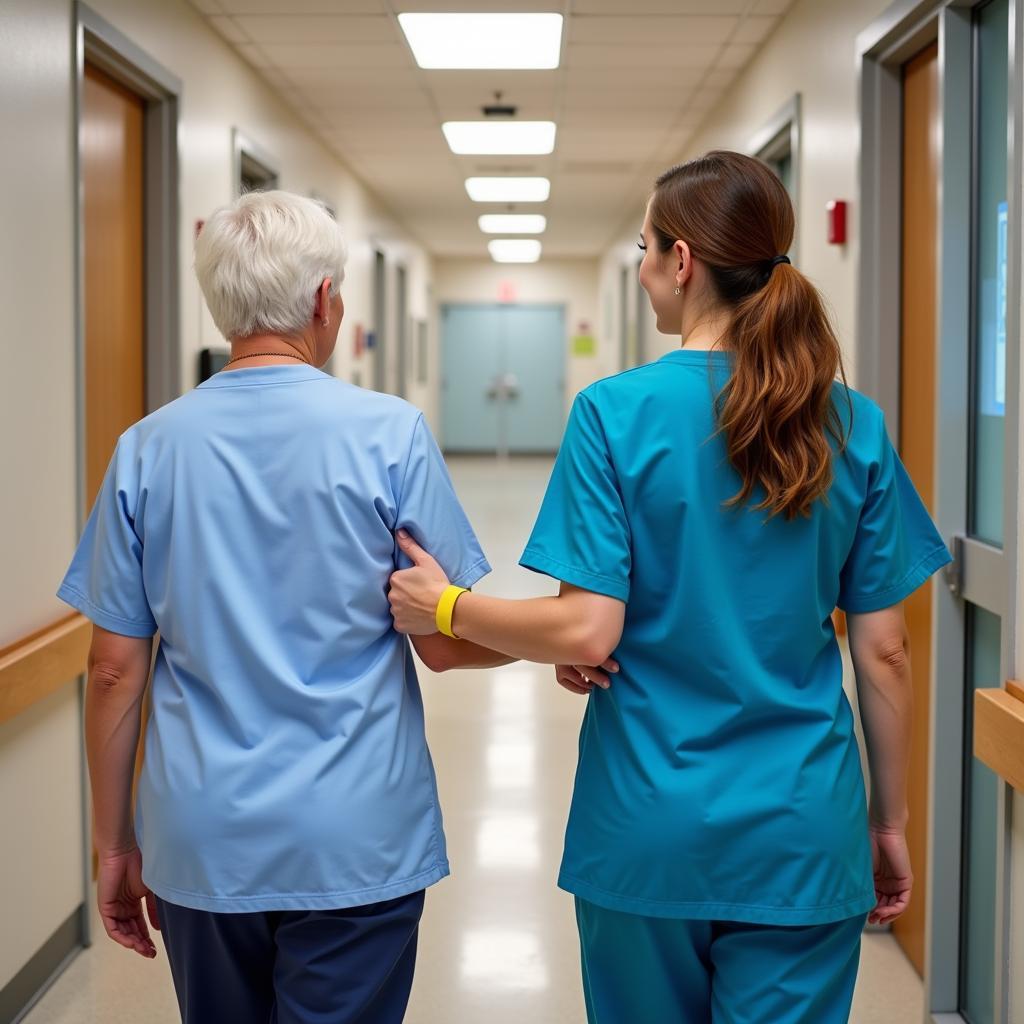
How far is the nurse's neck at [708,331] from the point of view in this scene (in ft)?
4.87

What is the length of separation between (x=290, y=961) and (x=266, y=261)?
2.67 feet

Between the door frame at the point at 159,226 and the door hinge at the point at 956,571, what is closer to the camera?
the door hinge at the point at 956,571

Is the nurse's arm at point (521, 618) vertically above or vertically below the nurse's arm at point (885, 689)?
above

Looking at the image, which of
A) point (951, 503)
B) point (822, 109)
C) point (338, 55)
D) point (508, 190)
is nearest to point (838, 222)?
point (822, 109)

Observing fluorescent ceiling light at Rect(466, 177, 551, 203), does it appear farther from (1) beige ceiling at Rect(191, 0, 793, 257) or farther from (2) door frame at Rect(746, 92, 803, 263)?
(2) door frame at Rect(746, 92, 803, 263)

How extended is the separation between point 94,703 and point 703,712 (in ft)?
2.39

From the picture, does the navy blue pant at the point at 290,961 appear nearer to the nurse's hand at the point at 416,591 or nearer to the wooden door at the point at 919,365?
the nurse's hand at the point at 416,591

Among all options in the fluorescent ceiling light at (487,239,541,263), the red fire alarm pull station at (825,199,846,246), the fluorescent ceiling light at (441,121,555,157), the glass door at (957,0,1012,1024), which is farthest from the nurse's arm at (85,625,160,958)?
the fluorescent ceiling light at (487,239,541,263)

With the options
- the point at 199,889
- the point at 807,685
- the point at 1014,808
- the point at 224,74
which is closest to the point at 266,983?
the point at 199,889

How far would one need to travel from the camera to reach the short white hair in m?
1.50

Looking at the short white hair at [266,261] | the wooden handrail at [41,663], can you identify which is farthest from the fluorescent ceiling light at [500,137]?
the short white hair at [266,261]

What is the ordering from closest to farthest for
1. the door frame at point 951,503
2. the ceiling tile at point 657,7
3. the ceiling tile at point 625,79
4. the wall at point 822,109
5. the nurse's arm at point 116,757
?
the nurse's arm at point 116,757 → the door frame at point 951,503 → the wall at point 822,109 → the ceiling tile at point 657,7 → the ceiling tile at point 625,79

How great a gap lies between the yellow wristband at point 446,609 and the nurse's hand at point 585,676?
0.14 metres

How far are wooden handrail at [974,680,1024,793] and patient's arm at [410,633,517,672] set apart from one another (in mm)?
900
